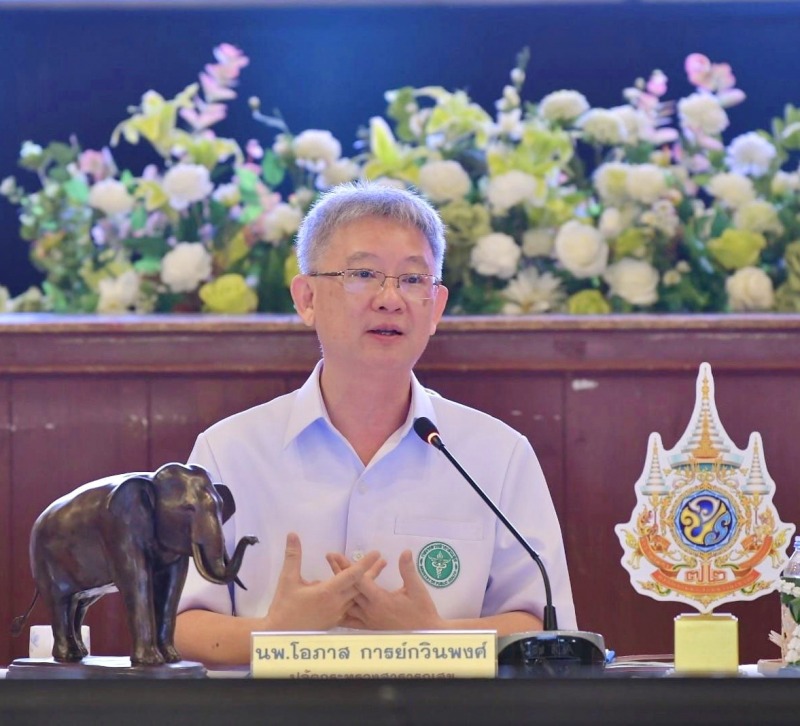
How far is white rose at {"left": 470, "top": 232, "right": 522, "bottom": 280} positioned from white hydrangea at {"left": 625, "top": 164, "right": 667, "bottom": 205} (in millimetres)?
251

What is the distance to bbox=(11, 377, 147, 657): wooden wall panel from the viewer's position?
2820mm

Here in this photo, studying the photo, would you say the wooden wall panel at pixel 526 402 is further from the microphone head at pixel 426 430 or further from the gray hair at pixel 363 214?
the microphone head at pixel 426 430

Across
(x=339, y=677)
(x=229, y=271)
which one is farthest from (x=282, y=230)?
(x=339, y=677)

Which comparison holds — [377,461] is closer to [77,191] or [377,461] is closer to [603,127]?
[603,127]

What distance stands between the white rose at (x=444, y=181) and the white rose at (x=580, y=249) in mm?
208

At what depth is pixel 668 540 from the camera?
1.79 metres

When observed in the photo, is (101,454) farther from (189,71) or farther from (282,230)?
(189,71)

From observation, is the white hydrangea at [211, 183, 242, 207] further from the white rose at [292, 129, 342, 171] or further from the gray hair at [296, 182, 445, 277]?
the gray hair at [296, 182, 445, 277]

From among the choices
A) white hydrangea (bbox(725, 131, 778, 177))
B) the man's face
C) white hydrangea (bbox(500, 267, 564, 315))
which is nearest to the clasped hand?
Result: the man's face

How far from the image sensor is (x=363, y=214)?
2.24 meters

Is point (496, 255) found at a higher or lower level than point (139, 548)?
higher

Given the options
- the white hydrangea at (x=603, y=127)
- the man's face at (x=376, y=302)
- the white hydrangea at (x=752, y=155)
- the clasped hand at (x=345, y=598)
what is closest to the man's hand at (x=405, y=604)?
the clasped hand at (x=345, y=598)

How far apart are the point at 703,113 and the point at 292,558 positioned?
1537mm

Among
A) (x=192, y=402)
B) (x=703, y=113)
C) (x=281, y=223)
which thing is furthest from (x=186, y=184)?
(x=703, y=113)
